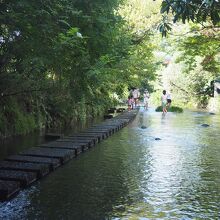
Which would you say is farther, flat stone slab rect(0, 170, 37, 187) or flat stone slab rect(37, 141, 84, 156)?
flat stone slab rect(37, 141, 84, 156)

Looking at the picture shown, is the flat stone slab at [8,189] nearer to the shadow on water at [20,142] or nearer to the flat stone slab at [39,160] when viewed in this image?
the flat stone slab at [39,160]

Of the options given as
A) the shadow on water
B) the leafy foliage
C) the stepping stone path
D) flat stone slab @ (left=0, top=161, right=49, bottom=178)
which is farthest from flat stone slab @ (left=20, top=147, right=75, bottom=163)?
the leafy foliage

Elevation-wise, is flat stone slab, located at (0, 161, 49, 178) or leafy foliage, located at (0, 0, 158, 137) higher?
leafy foliage, located at (0, 0, 158, 137)

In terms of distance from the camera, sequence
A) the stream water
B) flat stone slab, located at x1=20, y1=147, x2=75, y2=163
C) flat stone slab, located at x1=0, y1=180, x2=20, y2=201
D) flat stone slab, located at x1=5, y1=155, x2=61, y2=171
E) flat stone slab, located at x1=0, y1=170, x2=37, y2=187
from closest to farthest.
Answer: the stream water
flat stone slab, located at x1=0, y1=180, x2=20, y2=201
flat stone slab, located at x1=0, y1=170, x2=37, y2=187
flat stone slab, located at x1=5, y1=155, x2=61, y2=171
flat stone slab, located at x1=20, y1=147, x2=75, y2=163

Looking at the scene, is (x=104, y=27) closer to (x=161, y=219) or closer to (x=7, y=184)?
(x=7, y=184)

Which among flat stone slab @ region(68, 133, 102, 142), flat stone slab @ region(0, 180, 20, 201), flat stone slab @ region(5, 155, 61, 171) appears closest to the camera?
flat stone slab @ region(0, 180, 20, 201)

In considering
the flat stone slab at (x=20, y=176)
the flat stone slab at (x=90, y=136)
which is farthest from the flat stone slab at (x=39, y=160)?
the flat stone slab at (x=90, y=136)

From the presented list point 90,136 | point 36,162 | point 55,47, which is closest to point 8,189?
point 36,162

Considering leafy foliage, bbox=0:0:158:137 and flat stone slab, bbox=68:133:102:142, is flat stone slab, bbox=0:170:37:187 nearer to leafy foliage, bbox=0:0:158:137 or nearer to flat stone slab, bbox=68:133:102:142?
leafy foliage, bbox=0:0:158:137

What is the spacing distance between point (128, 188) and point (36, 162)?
7.15ft

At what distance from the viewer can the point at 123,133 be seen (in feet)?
49.8

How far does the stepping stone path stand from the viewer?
632 centimetres

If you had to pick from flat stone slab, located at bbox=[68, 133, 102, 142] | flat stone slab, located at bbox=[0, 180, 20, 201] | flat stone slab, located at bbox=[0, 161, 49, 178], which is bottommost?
flat stone slab, located at bbox=[0, 180, 20, 201]

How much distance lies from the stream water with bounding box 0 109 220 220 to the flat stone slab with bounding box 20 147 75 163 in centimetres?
20
